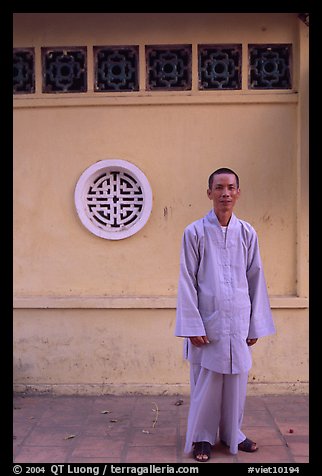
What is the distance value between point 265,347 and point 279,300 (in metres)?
0.45

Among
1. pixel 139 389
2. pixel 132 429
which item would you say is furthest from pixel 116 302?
pixel 132 429

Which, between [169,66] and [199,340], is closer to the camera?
[199,340]

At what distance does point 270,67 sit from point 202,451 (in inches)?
130

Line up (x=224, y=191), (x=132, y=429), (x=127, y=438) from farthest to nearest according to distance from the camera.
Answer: (x=132, y=429) < (x=127, y=438) < (x=224, y=191)

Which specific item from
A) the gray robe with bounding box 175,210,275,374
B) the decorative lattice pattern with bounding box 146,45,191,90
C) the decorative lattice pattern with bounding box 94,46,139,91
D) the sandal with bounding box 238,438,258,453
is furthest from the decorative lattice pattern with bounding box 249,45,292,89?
the sandal with bounding box 238,438,258,453

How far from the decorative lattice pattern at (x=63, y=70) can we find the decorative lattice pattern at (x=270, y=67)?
60.9 inches

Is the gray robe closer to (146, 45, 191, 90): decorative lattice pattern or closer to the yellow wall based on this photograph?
the yellow wall

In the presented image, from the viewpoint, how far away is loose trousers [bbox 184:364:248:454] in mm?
3578

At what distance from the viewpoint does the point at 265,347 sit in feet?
15.8

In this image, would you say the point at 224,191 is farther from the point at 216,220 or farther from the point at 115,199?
the point at 115,199

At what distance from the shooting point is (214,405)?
3.62m

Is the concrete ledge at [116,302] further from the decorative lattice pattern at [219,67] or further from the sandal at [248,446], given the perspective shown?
the decorative lattice pattern at [219,67]

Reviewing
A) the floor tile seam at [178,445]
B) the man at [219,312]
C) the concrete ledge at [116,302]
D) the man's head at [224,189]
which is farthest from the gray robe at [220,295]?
the concrete ledge at [116,302]
